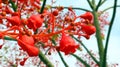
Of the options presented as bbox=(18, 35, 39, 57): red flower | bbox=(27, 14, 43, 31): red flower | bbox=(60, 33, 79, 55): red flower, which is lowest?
bbox=(60, 33, 79, 55): red flower

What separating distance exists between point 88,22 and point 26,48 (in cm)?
82

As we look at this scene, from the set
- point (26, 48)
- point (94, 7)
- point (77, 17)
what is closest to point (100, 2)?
point (94, 7)

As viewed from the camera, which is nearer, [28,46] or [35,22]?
[28,46]

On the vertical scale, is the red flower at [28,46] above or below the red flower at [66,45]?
above

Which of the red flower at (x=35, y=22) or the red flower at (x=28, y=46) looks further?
the red flower at (x=35, y=22)

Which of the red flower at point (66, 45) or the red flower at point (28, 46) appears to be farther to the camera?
the red flower at point (66, 45)

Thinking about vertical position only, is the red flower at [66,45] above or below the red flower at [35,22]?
below

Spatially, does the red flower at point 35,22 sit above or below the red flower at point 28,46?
above

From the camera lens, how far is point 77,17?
2.99 metres

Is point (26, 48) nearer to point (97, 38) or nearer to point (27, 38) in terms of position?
point (27, 38)

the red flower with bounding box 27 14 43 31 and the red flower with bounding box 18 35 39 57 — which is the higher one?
the red flower with bounding box 27 14 43 31

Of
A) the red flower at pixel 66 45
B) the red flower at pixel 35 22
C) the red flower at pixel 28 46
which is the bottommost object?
the red flower at pixel 66 45

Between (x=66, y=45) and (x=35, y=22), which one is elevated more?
(x=35, y=22)

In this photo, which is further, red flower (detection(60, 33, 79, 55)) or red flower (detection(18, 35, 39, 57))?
red flower (detection(60, 33, 79, 55))
